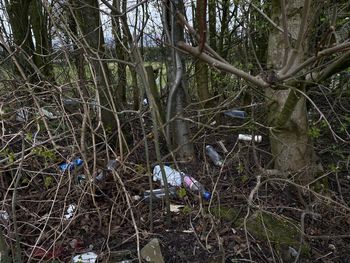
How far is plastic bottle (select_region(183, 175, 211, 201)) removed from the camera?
2.96 meters

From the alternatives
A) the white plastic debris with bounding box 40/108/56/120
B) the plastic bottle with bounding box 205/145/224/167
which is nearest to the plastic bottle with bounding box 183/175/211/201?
the plastic bottle with bounding box 205/145/224/167

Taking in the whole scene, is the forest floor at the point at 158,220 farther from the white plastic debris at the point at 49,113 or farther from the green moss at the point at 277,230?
the white plastic debris at the point at 49,113

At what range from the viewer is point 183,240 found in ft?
8.41

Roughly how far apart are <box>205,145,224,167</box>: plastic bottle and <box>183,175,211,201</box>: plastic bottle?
0.54 m

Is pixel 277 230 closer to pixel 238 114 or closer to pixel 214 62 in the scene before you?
pixel 214 62

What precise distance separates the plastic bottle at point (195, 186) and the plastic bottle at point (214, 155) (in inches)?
21.3

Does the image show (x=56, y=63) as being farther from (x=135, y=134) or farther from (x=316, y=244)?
(x=316, y=244)

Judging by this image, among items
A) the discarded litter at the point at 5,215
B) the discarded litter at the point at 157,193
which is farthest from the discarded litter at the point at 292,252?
the discarded litter at the point at 5,215

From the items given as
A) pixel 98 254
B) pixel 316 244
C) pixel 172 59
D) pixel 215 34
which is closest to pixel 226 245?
pixel 316 244

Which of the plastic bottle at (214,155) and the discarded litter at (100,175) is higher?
the discarded litter at (100,175)

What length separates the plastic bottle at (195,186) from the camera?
116 inches

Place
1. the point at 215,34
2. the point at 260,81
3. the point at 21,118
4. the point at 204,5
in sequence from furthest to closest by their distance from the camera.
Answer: the point at 215,34, the point at 21,118, the point at 260,81, the point at 204,5

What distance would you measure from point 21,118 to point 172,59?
4.82 feet

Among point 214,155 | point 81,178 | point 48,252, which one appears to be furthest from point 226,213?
point 48,252
